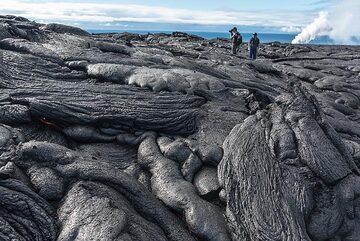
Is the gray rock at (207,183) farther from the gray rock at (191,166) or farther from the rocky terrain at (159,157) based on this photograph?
the gray rock at (191,166)

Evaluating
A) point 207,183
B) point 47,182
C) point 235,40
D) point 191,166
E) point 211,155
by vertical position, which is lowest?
point 207,183

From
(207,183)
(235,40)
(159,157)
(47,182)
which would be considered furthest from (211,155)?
(235,40)

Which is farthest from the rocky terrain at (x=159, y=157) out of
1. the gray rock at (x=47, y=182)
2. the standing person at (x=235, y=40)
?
the standing person at (x=235, y=40)

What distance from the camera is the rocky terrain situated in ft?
35.3

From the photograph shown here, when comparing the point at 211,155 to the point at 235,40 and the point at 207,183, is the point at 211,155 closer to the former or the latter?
the point at 207,183

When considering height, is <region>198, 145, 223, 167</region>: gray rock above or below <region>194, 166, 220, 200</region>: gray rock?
above

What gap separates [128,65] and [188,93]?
3.75 metres

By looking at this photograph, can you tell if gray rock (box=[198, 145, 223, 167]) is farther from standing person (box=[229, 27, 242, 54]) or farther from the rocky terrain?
standing person (box=[229, 27, 242, 54])

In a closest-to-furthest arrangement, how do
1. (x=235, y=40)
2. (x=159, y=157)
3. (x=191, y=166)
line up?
(x=191, y=166) < (x=159, y=157) < (x=235, y=40)

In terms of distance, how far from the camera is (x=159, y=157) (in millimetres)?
13547

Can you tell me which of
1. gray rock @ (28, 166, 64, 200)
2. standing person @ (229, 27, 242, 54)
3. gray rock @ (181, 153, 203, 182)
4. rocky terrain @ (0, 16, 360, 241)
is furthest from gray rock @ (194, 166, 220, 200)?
standing person @ (229, 27, 242, 54)

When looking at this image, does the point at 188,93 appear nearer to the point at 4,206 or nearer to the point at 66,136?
the point at 66,136

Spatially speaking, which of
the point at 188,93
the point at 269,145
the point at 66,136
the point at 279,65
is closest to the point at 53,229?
the point at 66,136

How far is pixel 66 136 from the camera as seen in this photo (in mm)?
14750
